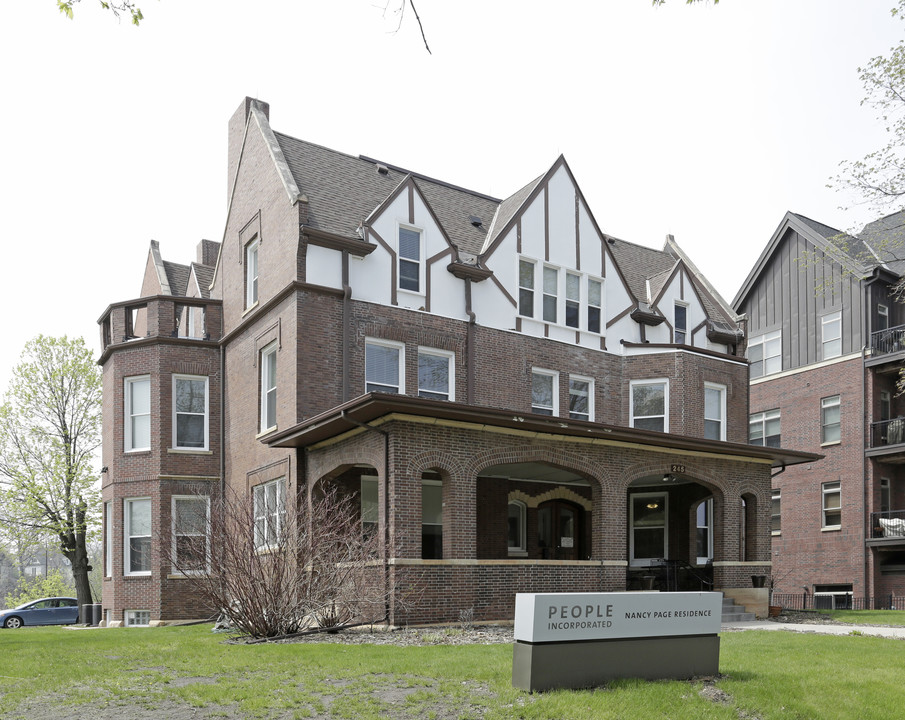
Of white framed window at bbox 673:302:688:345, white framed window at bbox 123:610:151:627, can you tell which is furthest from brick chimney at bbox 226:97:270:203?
white framed window at bbox 673:302:688:345

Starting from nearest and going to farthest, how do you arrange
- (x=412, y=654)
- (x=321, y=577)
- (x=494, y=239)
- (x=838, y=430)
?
(x=412, y=654), (x=321, y=577), (x=494, y=239), (x=838, y=430)

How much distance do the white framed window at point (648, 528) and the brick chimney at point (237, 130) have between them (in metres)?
15.1

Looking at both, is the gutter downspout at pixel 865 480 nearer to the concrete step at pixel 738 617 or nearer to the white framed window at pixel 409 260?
the concrete step at pixel 738 617

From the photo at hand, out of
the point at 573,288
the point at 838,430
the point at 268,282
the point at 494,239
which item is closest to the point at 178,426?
the point at 268,282

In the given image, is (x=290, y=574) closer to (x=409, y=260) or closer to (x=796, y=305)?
(x=409, y=260)

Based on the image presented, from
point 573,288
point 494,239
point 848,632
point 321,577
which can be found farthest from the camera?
point 573,288

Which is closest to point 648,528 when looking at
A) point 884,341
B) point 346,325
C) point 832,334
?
point 346,325

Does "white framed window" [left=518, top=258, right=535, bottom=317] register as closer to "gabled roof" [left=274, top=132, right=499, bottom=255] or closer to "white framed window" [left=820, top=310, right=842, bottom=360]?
"gabled roof" [left=274, top=132, right=499, bottom=255]

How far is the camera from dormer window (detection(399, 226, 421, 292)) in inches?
924

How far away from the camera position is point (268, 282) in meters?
23.2

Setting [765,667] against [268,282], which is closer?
[765,667]

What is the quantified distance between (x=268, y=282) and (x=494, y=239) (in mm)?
6215

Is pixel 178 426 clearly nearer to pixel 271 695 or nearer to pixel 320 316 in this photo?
pixel 320 316

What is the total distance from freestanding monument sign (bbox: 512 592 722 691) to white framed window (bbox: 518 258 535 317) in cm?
1534
